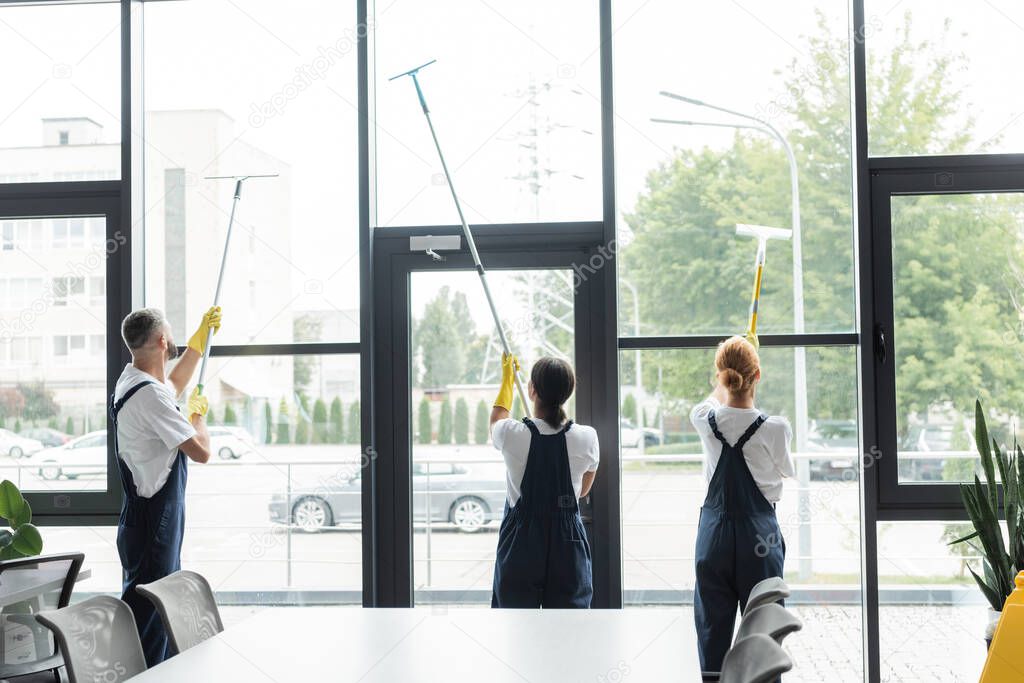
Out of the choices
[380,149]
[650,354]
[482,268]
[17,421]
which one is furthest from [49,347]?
[650,354]

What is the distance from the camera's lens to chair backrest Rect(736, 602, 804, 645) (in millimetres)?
1874

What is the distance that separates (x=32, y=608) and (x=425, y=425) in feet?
5.00

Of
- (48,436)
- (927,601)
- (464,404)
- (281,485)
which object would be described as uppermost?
(464,404)

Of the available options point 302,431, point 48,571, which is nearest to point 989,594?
point 302,431

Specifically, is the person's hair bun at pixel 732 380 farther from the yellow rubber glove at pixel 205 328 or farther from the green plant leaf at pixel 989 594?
the yellow rubber glove at pixel 205 328

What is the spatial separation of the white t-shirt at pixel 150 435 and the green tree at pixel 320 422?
640 mm

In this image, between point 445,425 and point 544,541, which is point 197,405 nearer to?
point 445,425

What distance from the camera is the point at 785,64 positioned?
3.51m

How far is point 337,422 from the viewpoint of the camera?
3.63m

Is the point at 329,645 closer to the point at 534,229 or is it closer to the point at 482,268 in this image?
the point at 482,268

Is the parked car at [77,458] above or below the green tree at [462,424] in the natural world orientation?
below

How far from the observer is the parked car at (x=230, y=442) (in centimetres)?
368

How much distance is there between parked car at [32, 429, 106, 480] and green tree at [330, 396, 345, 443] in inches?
39.2

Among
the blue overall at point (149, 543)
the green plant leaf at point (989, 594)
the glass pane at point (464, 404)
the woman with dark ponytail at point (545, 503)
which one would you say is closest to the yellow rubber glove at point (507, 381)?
the glass pane at point (464, 404)
